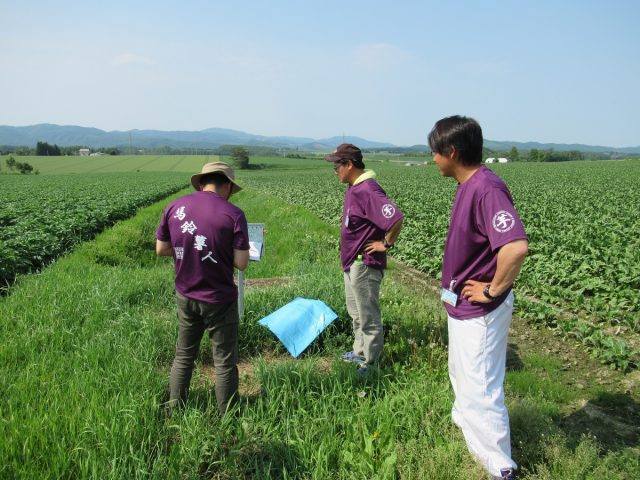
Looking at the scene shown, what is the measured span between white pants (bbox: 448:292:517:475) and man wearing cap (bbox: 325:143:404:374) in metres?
1.33

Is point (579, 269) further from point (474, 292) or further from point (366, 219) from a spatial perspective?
point (474, 292)

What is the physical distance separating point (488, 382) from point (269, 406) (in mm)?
1546

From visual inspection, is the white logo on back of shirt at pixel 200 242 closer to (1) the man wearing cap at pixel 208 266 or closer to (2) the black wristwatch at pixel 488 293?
(1) the man wearing cap at pixel 208 266

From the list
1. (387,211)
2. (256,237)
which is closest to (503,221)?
(387,211)

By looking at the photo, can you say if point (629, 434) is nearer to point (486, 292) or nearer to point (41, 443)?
point (486, 292)

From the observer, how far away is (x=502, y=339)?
2.46 metres

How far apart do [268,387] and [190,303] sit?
35.9 inches

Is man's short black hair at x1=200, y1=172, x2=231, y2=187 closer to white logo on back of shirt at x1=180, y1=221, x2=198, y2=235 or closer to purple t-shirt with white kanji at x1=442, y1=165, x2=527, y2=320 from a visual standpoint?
white logo on back of shirt at x1=180, y1=221, x2=198, y2=235

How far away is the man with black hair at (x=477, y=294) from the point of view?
92.4 inches

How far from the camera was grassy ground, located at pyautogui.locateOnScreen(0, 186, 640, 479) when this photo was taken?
2.50 metres

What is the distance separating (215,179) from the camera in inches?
118

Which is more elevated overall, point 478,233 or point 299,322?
point 478,233

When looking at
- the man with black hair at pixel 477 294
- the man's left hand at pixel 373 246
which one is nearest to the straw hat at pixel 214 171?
the man's left hand at pixel 373 246

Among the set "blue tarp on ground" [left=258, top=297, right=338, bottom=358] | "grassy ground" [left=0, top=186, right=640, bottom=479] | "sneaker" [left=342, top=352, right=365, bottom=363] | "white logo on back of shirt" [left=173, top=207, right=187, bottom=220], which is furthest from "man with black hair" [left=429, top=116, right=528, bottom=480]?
"blue tarp on ground" [left=258, top=297, right=338, bottom=358]
